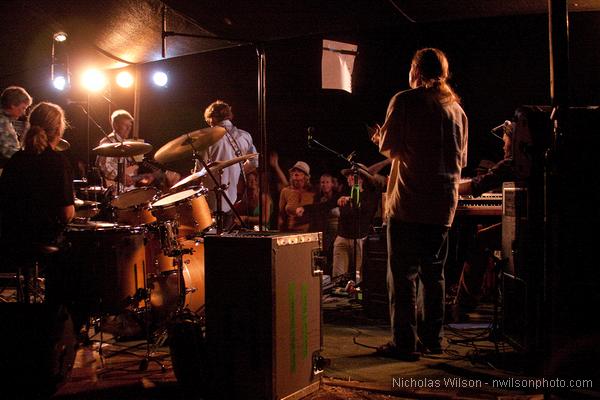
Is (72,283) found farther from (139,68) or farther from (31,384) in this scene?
(139,68)

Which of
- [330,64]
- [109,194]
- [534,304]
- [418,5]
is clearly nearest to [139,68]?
[109,194]

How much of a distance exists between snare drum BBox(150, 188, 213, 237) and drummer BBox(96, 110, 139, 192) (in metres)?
1.80

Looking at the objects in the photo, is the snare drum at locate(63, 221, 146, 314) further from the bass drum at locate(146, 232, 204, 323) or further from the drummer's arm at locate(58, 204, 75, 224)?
the bass drum at locate(146, 232, 204, 323)

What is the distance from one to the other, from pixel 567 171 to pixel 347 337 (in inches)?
95.5

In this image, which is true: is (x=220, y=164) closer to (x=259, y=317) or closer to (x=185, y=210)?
(x=185, y=210)

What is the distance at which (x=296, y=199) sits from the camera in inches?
342

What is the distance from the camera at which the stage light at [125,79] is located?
8.78 meters

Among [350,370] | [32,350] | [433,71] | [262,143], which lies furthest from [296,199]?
[32,350]

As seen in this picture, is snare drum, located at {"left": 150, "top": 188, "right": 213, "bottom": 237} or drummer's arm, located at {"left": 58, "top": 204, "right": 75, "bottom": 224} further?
snare drum, located at {"left": 150, "top": 188, "right": 213, "bottom": 237}

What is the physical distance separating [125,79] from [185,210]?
4411 mm

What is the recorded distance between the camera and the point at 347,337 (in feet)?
15.7

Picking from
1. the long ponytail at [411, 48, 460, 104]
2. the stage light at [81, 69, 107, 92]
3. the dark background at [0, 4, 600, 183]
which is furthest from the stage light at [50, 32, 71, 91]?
the long ponytail at [411, 48, 460, 104]

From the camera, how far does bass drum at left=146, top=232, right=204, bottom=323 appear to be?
473 centimetres

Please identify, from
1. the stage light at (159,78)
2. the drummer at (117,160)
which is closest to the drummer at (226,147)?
the drummer at (117,160)
